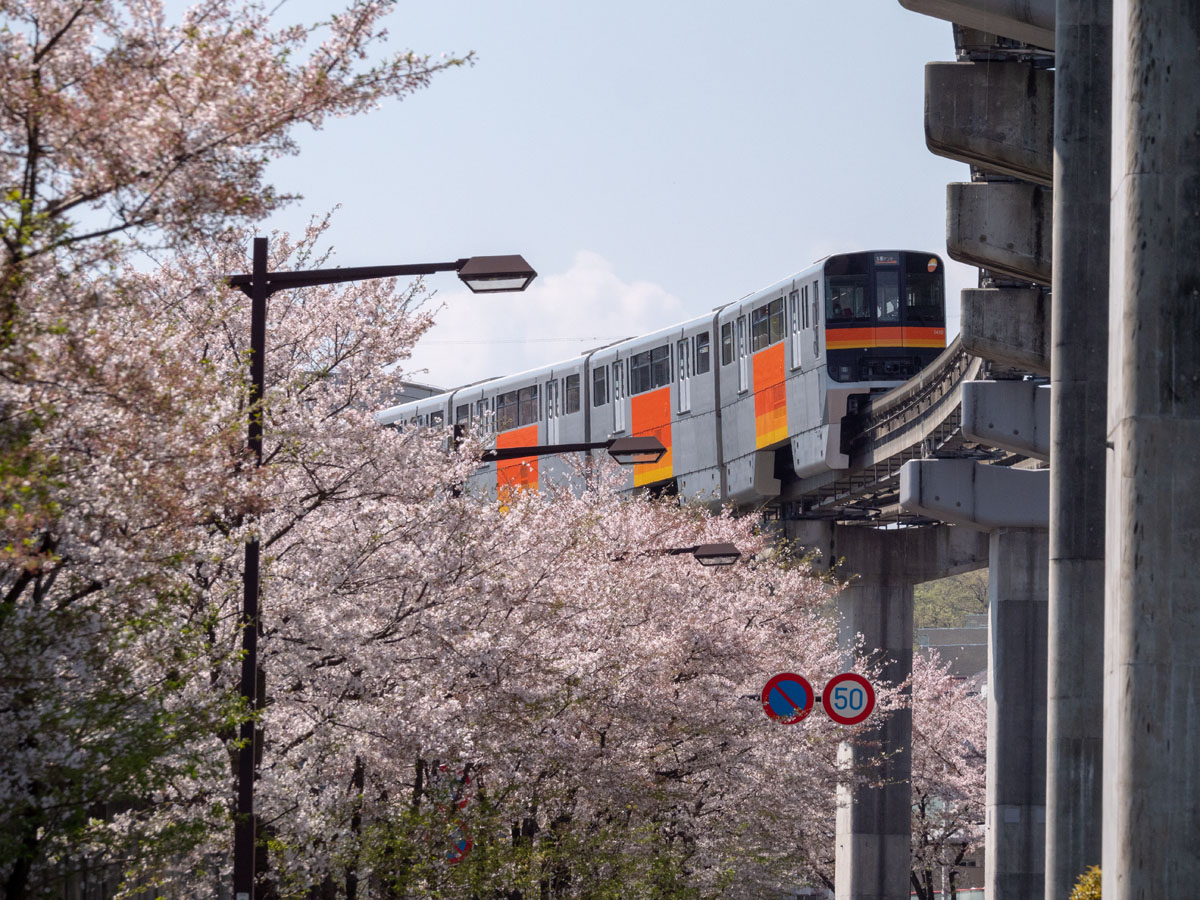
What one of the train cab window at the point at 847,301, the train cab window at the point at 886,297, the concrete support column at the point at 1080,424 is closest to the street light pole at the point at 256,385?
the concrete support column at the point at 1080,424

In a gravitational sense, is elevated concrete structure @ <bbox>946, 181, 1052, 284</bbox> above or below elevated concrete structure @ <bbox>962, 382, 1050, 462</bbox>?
above

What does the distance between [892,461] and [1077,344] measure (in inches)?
804

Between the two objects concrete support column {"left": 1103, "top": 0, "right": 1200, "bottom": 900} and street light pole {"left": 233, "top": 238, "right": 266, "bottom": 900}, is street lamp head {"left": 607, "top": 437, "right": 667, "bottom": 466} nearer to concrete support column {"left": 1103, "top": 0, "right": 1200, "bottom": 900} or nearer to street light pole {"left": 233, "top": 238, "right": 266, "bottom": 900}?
street light pole {"left": 233, "top": 238, "right": 266, "bottom": 900}

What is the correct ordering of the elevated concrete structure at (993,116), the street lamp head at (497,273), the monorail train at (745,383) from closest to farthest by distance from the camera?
the street lamp head at (497,273) → the elevated concrete structure at (993,116) → the monorail train at (745,383)

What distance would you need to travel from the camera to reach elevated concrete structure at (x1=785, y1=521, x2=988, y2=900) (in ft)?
136

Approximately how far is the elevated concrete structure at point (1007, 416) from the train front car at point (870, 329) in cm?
1089

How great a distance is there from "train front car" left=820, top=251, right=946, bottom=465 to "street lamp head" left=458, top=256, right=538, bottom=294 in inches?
749

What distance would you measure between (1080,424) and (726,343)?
23307 mm

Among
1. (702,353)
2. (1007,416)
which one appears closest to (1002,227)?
(1007,416)

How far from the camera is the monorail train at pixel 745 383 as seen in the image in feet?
110

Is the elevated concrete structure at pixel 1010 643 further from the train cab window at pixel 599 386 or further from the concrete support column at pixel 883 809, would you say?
the train cab window at pixel 599 386

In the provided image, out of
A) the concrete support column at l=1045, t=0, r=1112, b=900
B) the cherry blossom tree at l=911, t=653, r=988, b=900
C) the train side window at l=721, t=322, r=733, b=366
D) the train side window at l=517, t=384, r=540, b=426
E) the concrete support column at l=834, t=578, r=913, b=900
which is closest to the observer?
the concrete support column at l=1045, t=0, r=1112, b=900

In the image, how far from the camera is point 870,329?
33.4 meters

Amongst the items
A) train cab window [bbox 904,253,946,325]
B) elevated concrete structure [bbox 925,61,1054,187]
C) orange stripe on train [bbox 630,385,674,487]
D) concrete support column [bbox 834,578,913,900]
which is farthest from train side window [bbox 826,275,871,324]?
elevated concrete structure [bbox 925,61,1054,187]
